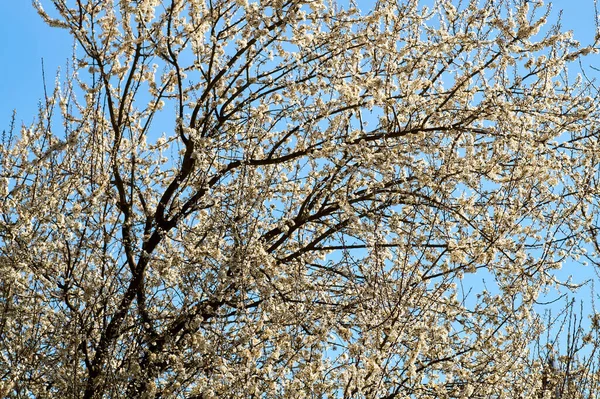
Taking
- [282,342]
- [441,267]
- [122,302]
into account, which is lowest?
[282,342]

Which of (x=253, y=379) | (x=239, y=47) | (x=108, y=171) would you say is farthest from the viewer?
(x=239, y=47)

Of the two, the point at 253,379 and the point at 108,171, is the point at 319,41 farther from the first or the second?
the point at 253,379

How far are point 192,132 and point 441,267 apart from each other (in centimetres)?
213

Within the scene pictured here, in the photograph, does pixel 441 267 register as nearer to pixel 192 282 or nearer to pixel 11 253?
pixel 192 282

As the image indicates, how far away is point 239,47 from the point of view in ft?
21.7

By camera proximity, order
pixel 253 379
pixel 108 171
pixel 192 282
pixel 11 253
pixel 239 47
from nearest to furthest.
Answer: pixel 253 379
pixel 192 282
pixel 11 253
pixel 108 171
pixel 239 47

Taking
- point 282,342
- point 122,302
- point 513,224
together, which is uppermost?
point 513,224

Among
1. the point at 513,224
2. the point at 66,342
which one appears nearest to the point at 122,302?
the point at 66,342

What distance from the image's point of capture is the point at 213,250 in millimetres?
5578

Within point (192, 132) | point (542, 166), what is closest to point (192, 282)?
point (192, 132)

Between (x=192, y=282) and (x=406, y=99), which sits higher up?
(x=406, y=99)

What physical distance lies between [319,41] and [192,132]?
4.85 ft

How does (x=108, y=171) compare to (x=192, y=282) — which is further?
(x=108, y=171)

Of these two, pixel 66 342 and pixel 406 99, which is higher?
pixel 406 99
